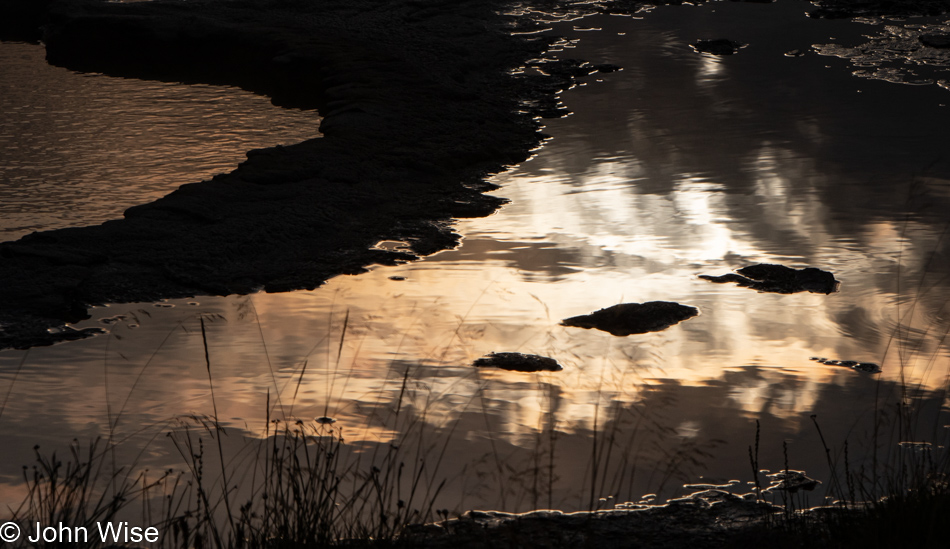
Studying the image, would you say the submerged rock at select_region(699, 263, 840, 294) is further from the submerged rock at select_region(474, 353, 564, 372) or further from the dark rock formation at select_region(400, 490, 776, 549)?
the dark rock formation at select_region(400, 490, 776, 549)

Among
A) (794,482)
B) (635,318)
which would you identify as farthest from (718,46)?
(794,482)

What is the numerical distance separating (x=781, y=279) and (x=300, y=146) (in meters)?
2.85

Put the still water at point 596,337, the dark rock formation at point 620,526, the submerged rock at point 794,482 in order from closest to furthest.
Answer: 1. the dark rock formation at point 620,526
2. the submerged rock at point 794,482
3. the still water at point 596,337

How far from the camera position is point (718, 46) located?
27.6 feet

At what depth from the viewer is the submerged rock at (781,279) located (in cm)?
396

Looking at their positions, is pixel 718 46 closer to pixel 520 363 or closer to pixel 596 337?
pixel 596 337

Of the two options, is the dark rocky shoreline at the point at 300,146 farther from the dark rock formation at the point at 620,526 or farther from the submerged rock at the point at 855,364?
the dark rock formation at the point at 620,526

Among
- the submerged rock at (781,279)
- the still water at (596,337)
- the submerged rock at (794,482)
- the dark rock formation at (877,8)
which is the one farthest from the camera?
the dark rock formation at (877,8)

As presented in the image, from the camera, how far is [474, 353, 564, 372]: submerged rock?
3313mm

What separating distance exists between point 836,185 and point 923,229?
0.70 m

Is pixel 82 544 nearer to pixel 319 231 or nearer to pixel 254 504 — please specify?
pixel 254 504

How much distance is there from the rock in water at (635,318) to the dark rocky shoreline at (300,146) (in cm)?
105

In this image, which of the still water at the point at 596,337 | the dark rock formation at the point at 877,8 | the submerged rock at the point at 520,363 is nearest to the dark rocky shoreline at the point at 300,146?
the still water at the point at 596,337

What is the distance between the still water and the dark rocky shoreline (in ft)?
0.64
